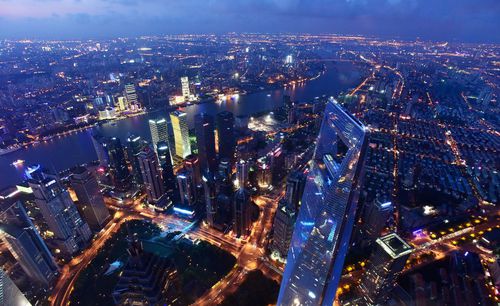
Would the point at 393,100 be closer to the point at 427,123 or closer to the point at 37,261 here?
the point at 427,123

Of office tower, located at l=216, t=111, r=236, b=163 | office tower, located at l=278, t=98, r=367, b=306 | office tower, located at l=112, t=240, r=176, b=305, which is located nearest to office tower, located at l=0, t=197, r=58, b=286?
office tower, located at l=112, t=240, r=176, b=305

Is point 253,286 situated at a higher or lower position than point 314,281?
lower

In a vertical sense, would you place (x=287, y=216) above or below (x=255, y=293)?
above

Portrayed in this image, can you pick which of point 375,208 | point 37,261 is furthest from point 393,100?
point 37,261

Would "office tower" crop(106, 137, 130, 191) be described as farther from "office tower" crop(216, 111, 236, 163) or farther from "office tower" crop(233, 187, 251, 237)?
"office tower" crop(233, 187, 251, 237)

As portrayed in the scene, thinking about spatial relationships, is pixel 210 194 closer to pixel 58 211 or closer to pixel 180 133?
pixel 58 211

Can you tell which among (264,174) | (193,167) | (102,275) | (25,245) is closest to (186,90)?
(193,167)

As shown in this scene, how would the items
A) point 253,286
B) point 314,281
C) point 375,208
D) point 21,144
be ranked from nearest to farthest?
point 314,281 < point 253,286 < point 375,208 < point 21,144
